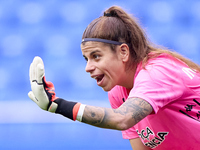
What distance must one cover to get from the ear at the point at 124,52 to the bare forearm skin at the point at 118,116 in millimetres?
551

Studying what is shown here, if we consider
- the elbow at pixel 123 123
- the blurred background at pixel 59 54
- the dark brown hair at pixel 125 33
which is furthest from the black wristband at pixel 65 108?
Answer: the blurred background at pixel 59 54

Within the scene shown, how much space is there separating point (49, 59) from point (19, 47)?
58 centimetres

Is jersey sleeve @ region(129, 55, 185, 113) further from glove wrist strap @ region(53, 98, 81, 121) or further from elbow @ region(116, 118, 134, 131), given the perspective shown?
glove wrist strap @ region(53, 98, 81, 121)

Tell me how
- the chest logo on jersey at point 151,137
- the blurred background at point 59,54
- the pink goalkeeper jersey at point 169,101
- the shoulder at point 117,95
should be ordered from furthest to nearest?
the blurred background at point 59,54 → the shoulder at point 117,95 → the chest logo on jersey at point 151,137 → the pink goalkeeper jersey at point 169,101

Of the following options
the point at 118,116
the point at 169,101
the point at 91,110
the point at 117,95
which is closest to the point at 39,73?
the point at 91,110

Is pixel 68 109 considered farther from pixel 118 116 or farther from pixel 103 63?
pixel 103 63

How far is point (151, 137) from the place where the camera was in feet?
9.37

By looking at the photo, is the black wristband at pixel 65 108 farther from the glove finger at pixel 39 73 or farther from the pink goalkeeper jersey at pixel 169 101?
the pink goalkeeper jersey at pixel 169 101

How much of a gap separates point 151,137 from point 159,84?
80cm

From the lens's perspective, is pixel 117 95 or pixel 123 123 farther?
pixel 117 95

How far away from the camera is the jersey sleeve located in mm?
2139

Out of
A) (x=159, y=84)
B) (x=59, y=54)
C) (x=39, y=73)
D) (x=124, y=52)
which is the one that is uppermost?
(x=59, y=54)

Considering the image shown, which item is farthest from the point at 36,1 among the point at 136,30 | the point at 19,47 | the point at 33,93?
the point at 33,93

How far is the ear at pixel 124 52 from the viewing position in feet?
8.41
